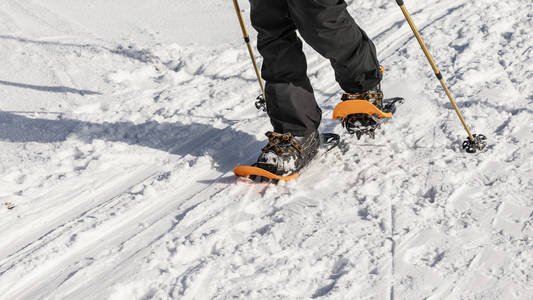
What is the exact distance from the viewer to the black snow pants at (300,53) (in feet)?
8.48

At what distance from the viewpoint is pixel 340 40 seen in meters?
2.64

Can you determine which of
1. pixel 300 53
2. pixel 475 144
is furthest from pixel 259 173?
pixel 475 144

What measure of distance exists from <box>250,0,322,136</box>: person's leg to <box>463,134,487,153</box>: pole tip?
3.03 ft

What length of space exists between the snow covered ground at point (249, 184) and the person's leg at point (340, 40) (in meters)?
0.51

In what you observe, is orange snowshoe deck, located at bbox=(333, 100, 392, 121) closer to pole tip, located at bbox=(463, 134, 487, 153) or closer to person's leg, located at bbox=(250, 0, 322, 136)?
person's leg, located at bbox=(250, 0, 322, 136)

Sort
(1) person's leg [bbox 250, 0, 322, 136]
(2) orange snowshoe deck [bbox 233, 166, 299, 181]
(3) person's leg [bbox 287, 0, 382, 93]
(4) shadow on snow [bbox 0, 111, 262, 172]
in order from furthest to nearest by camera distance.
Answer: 1. (4) shadow on snow [bbox 0, 111, 262, 172]
2. (2) orange snowshoe deck [bbox 233, 166, 299, 181]
3. (1) person's leg [bbox 250, 0, 322, 136]
4. (3) person's leg [bbox 287, 0, 382, 93]

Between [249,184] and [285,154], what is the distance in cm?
30

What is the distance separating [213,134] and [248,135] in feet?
1.01

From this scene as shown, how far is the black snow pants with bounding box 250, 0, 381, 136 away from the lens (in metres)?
2.58

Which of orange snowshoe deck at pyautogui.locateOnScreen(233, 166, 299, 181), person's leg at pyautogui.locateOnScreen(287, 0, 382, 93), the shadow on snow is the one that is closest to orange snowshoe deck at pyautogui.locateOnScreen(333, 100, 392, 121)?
person's leg at pyautogui.locateOnScreen(287, 0, 382, 93)

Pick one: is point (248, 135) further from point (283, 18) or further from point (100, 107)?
point (100, 107)

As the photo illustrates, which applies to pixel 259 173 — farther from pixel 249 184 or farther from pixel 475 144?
pixel 475 144

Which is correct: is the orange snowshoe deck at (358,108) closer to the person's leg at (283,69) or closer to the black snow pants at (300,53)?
the black snow pants at (300,53)

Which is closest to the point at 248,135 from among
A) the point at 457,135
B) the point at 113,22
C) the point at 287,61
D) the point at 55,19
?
the point at 287,61
